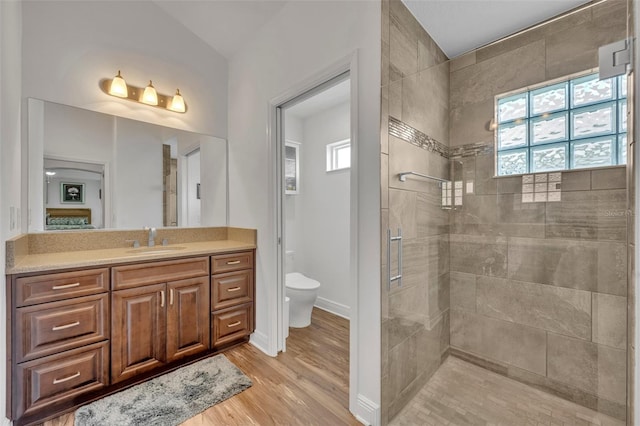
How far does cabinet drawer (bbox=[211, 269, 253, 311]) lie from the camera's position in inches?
86.2

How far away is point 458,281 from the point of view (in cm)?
211

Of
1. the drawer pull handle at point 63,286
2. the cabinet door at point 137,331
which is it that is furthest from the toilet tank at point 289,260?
the drawer pull handle at point 63,286

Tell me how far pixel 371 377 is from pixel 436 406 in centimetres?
50

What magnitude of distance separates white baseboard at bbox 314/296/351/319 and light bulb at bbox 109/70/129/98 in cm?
281

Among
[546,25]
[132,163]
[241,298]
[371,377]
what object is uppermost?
[546,25]

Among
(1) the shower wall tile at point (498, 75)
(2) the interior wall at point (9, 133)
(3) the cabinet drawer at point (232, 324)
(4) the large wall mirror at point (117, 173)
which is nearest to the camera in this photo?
(2) the interior wall at point (9, 133)

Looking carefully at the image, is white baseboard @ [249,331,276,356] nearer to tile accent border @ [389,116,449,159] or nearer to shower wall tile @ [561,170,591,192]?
tile accent border @ [389,116,449,159]

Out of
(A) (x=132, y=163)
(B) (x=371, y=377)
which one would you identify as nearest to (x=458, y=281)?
(B) (x=371, y=377)

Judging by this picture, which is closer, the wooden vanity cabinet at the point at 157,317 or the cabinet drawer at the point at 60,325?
the cabinet drawer at the point at 60,325

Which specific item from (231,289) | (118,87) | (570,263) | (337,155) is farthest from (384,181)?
(118,87)

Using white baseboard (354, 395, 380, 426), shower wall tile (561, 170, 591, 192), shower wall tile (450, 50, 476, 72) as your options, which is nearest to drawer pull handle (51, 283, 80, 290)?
white baseboard (354, 395, 380, 426)

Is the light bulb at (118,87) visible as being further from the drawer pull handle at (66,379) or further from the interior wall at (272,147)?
the drawer pull handle at (66,379)

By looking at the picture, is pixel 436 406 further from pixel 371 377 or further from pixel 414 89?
pixel 414 89

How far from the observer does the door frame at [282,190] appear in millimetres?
1568
